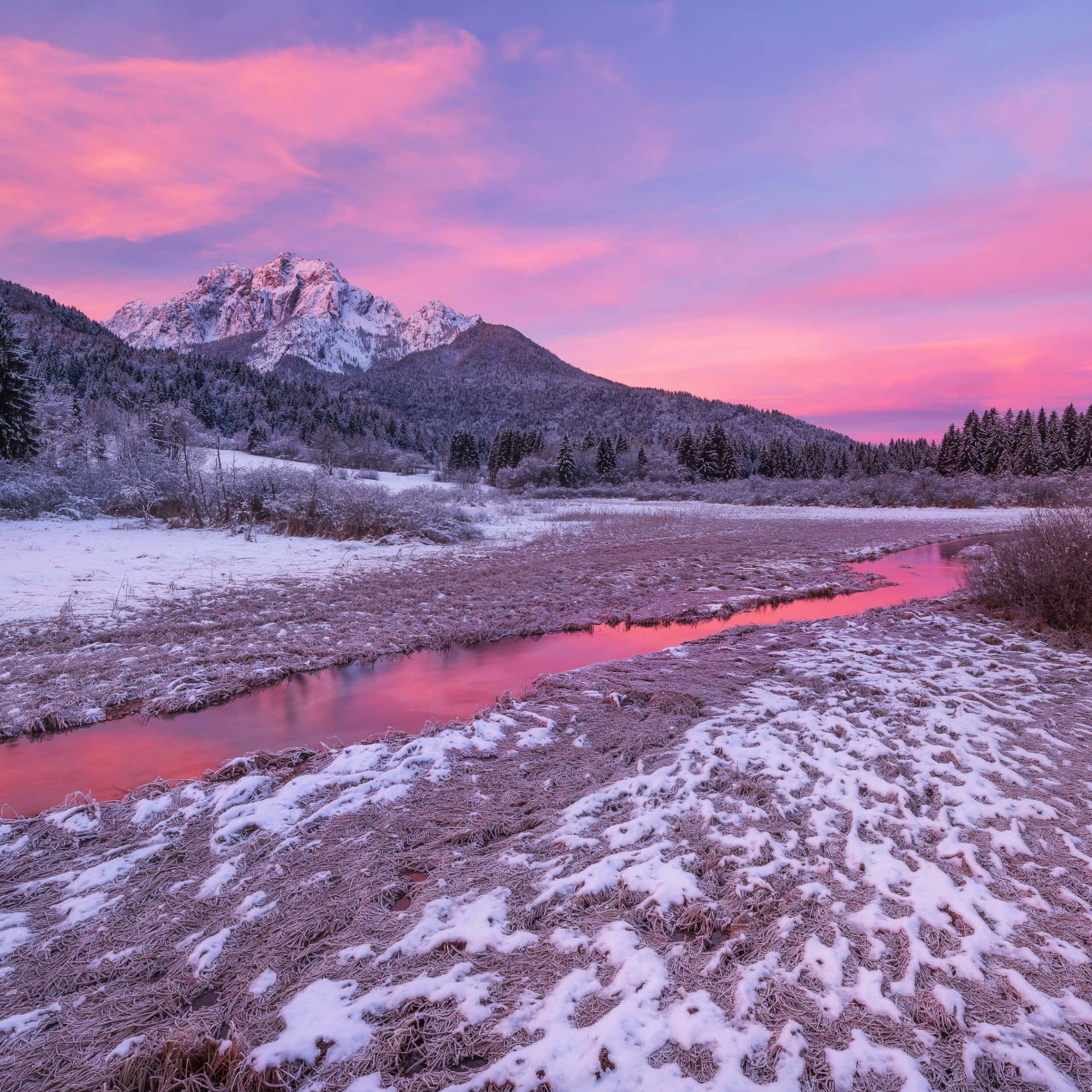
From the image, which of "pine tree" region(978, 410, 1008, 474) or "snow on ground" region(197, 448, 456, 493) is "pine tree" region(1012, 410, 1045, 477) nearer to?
"pine tree" region(978, 410, 1008, 474)

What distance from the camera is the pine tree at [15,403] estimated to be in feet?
92.0

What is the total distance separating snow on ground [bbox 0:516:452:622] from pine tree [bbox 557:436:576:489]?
4577 centimetres

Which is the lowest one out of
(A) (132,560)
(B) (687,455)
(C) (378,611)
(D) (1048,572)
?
(C) (378,611)

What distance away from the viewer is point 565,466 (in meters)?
67.6

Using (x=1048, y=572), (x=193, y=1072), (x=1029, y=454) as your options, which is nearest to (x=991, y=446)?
(x=1029, y=454)

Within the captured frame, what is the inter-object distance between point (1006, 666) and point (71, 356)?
126 m

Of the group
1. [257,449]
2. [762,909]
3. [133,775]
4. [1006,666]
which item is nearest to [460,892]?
[762,909]

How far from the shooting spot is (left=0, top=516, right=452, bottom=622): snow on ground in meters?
12.1

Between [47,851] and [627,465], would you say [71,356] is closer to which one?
[627,465]

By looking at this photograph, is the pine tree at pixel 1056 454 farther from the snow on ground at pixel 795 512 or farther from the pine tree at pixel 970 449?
the snow on ground at pixel 795 512

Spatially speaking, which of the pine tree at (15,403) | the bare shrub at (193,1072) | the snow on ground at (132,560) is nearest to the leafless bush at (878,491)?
the snow on ground at (132,560)

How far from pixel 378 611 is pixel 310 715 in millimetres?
4855

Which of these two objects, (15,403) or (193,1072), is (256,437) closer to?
(15,403)

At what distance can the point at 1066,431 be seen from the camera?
67000 millimetres
